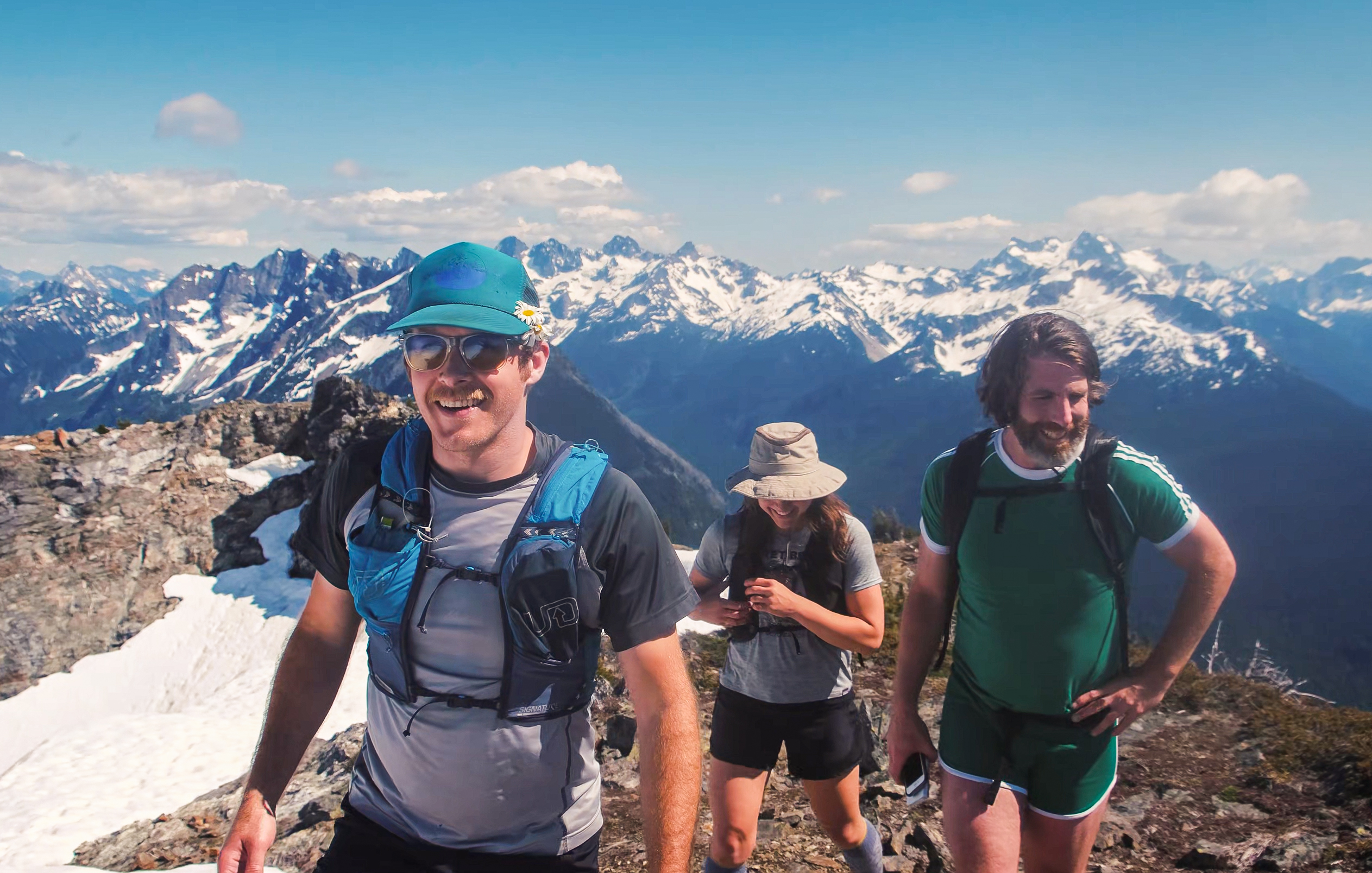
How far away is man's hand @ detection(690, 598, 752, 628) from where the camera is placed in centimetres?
577

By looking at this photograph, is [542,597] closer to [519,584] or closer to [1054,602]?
[519,584]

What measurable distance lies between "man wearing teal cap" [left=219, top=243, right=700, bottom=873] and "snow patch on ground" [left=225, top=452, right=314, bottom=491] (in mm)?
53580

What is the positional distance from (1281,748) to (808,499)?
8.95 m

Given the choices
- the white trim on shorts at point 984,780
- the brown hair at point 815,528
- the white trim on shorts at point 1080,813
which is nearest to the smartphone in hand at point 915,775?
the white trim on shorts at point 984,780

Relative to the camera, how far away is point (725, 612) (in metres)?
5.77

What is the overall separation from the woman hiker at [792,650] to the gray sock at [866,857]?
1 cm

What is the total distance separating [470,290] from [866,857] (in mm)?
5588

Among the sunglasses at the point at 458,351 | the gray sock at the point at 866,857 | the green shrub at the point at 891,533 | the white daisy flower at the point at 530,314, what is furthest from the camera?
the green shrub at the point at 891,533

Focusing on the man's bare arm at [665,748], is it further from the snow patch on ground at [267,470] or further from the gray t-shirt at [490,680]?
the snow patch on ground at [267,470]

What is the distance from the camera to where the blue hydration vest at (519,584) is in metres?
3.27

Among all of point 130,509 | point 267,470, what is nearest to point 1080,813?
point 267,470

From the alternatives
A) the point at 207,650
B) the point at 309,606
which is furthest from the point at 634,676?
the point at 207,650

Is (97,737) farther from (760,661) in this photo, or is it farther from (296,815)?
(760,661)

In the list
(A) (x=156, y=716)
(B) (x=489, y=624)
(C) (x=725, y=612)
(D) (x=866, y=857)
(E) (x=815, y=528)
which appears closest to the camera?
(B) (x=489, y=624)
